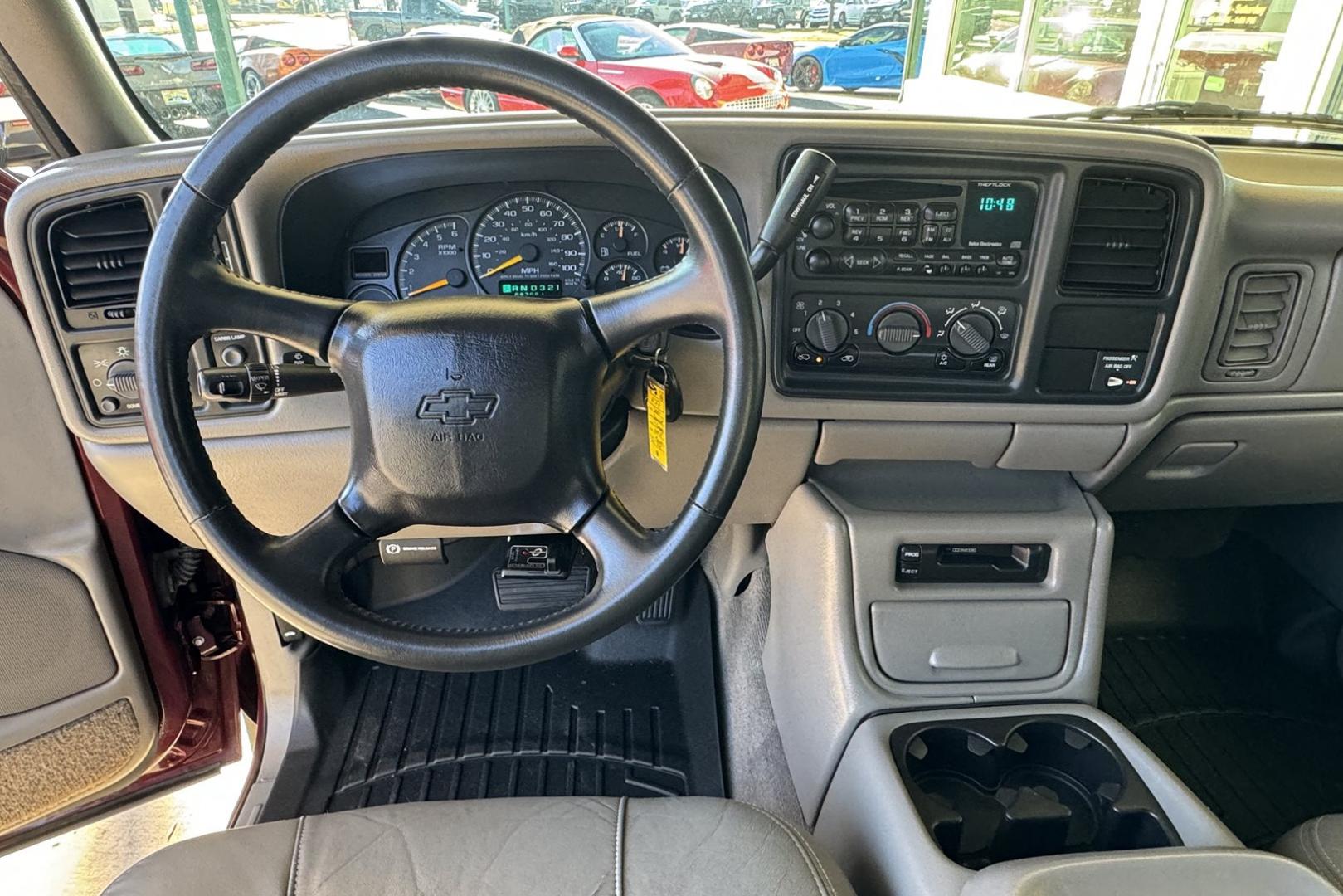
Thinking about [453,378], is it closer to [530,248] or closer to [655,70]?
[530,248]

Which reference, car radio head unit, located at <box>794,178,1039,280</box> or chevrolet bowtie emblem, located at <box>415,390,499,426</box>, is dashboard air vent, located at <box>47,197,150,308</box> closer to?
chevrolet bowtie emblem, located at <box>415,390,499,426</box>

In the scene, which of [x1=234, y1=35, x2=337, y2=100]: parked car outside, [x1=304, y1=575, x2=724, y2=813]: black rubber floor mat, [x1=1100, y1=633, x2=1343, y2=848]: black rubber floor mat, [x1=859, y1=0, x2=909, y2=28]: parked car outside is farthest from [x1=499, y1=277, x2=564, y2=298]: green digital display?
[x1=1100, y1=633, x2=1343, y2=848]: black rubber floor mat

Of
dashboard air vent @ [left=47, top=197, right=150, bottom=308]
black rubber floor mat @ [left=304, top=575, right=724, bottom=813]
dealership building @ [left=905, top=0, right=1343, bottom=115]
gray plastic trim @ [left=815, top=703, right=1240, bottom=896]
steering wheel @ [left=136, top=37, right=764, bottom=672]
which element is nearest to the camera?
steering wheel @ [left=136, top=37, right=764, bottom=672]

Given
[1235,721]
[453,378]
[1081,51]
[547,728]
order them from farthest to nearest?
[1235,721] < [547,728] < [1081,51] < [453,378]

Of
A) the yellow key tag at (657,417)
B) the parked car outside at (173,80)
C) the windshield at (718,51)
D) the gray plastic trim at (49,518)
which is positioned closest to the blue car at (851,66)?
the windshield at (718,51)

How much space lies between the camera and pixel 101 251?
3.21 feet

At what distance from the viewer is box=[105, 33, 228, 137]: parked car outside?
1097 mm

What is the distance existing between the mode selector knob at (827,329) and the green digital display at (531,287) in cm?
31

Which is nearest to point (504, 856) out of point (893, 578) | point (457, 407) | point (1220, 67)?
point (457, 407)

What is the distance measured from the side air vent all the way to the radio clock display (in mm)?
58

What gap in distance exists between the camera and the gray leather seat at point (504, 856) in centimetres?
78

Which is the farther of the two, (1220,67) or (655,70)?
(1220,67)

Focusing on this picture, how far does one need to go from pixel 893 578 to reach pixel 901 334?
1.09 feet

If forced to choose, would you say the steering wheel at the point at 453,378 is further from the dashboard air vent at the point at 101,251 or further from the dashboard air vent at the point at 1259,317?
the dashboard air vent at the point at 1259,317
